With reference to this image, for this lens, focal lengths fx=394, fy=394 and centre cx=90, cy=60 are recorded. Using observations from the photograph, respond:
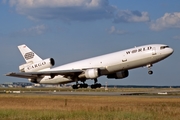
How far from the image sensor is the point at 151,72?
55719 millimetres

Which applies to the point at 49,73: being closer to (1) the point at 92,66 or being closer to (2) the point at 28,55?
(1) the point at 92,66

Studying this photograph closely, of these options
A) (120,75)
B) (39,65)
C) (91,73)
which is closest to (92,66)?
(91,73)

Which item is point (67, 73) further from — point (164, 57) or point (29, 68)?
point (164, 57)

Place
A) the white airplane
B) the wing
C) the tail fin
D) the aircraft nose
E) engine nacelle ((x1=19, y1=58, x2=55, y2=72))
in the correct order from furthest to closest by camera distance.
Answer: the tail fin
engine nacelle ((x1=19, y1=58, x2=55, y2=72))
the wing
the white airplane
the aircraft nose

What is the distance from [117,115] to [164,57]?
31084mm

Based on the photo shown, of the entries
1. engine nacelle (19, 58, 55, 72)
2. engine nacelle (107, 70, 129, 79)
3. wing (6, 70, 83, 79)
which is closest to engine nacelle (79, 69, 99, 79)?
wing (6, 70, 83, 79)

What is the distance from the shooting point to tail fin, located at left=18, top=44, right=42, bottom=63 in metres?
72.5

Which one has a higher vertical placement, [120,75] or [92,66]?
[92,66]

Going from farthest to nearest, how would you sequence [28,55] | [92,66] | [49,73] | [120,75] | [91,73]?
[28,55]
[49,73]
[120,75]
[92,66]
[91,73]

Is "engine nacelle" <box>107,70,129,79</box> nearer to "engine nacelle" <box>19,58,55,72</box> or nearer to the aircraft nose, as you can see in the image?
the aircraft nose

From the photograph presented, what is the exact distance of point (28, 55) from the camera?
73.2 meters

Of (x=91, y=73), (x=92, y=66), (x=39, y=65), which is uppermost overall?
(x=39, y=65)

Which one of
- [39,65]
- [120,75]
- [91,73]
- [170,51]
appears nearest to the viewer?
[170,51]

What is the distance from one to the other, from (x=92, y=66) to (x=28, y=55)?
16.4 metres
